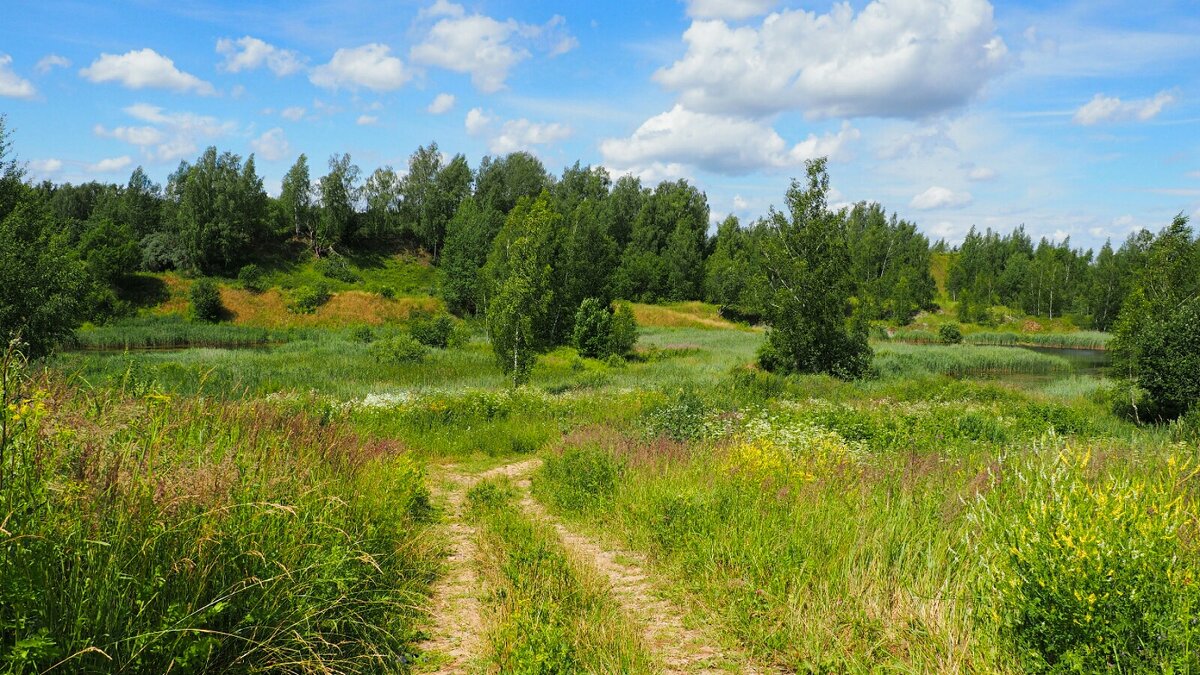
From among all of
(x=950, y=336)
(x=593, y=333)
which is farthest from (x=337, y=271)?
(x=950, y=336)

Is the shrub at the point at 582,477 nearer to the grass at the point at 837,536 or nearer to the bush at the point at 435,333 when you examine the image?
the grass at the point at 837,536

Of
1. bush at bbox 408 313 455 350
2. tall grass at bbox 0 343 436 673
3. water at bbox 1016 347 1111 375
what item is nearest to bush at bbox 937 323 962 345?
water at bbox 1016 347 1111 375

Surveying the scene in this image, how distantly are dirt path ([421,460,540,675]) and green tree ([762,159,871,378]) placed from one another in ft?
66.4

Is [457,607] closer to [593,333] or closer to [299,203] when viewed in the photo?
[593,333]

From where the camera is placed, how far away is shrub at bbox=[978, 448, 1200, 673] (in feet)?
11.6

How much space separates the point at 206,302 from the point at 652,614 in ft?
182

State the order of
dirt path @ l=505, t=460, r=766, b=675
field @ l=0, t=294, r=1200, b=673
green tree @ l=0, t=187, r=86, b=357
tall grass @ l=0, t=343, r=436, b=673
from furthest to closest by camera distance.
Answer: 1. green tree @ l=0, t=187, r=86, b=357
2. dirt path @ l=505, t=460, r=766, b=675
3. field @ l=0, t=294, r=1200, b=673
4. tall grass @ l=0, t=343, r=436, b=673

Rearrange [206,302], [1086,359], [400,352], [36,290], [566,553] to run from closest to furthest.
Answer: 1. [566,553]
2. [36,290]
3. [400,352]
4. [1086,359]
5. [206,302]

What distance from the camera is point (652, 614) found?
5473 mm

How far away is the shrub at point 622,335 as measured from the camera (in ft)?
114

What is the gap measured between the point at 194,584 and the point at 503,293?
55.7 feet

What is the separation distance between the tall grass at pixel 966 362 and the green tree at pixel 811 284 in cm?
564

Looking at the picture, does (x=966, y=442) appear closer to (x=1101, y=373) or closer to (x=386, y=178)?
(x=1101, y=373)

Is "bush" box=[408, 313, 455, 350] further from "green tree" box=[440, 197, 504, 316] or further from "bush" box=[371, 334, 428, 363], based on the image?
"green tree" box=[440, 197, 504, 316]
